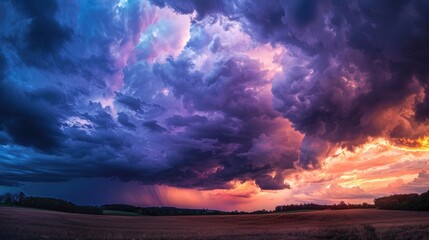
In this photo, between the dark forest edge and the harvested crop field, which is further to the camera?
the dark forest edge

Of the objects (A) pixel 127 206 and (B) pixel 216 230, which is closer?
(B) pixel 216 230

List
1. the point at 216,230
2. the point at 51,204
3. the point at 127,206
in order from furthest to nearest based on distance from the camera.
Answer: the point at 127,206
the point at 51,204
the point at 216,230

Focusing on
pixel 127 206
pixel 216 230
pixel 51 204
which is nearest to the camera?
pixel 216 230

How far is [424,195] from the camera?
103000 millimetres

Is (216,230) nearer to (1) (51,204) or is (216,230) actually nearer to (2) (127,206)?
(1) (51,204)

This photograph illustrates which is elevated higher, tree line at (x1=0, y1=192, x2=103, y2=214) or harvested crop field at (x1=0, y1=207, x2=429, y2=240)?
tree line at (x1=0, y1=192, x2=103, y2=214)

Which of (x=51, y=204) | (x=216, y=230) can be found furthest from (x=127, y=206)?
(x=216, y=230)

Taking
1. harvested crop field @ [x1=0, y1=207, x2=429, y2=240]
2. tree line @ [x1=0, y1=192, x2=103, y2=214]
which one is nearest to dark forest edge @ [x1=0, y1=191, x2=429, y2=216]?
tree line @ [x1=0, y1=192, x2=103, y2=214]

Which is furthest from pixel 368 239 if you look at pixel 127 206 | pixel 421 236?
pixel 127 206

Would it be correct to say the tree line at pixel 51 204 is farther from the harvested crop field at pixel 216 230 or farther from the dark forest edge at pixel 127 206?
the harvested crop field at pixel 216 230

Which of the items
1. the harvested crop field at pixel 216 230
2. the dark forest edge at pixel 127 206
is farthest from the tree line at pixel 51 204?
the harvested crop field at pixel 216 230

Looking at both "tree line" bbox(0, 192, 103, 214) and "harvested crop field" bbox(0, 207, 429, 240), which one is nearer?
"harvested crop field" bbox(0, 207, 429, 240)

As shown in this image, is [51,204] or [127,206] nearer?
[51,204]

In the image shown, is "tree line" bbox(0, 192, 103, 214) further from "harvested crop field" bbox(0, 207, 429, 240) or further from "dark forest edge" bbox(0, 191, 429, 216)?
"harvested crop field" bbox(0, 207, 429, 240)
